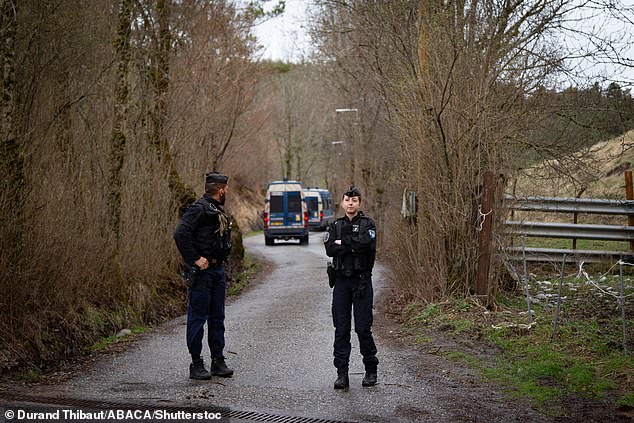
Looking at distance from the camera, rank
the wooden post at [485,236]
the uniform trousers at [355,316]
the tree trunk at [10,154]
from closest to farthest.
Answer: the uniform trousers at [355,316] → the tree trunk at [10,154] → the wooden post at [485,236]

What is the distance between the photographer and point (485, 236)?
11.1 meters

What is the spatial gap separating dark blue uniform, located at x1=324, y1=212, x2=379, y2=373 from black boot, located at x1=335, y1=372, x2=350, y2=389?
1.5 inches

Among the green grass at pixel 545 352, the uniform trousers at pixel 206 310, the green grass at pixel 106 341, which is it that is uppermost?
the uniform trousers at pixel 206 310

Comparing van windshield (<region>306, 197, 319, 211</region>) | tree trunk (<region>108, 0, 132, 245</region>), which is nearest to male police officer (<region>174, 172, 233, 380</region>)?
tree trunk (<region>108, 0, 132, 245</region>)

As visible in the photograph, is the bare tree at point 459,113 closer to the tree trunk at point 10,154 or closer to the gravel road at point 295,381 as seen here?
the gravel road at point 295,381

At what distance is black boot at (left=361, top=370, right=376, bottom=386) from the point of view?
23.8 feet

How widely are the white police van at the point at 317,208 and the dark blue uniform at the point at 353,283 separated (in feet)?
137

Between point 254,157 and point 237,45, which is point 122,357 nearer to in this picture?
point 237,45

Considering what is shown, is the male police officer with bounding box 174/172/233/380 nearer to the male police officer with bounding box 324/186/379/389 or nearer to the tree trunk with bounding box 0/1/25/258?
the male police officer with bounding box 324/186/379/389

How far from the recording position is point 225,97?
22.6m

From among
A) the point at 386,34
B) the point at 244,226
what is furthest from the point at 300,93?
the point at 386,34

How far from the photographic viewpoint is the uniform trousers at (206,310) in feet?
25.0

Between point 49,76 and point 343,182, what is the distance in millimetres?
29998

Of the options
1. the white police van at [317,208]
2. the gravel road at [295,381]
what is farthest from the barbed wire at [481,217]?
the white police van at [317,208]
